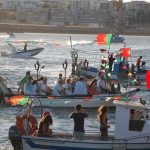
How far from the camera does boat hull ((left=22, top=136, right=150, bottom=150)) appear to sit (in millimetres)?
20000

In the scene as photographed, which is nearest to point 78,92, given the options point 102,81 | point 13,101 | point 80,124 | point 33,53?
point 102,81

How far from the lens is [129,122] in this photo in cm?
2017

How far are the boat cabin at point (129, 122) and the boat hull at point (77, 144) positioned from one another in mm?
280

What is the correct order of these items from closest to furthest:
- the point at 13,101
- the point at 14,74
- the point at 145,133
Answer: the point at 145,133
the point at 13,101
the point at 14,74

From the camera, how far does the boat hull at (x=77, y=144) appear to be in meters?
20.0

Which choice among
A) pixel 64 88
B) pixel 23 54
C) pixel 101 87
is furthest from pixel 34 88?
pixel 23 54

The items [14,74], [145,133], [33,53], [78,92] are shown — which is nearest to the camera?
[145,133]

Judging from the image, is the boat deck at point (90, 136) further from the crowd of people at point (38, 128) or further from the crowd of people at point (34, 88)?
the crowd of people at point (34, 88)

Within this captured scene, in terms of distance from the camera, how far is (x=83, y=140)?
795 inches

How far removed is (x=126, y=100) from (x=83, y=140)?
201 centimetres

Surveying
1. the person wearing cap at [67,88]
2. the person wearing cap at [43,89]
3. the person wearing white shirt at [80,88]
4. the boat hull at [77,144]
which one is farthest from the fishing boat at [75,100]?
the boat hull at [77,144]

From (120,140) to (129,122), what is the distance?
0.62 m

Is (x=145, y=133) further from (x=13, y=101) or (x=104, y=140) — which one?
(x=13, y=101)

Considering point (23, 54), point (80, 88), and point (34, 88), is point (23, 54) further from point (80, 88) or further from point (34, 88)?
point (80, 88)
